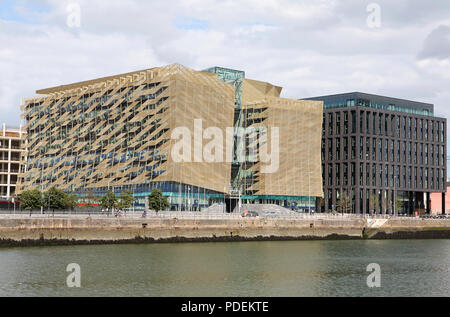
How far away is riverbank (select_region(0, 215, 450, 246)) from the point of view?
86.8 metres

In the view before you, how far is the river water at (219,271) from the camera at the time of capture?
55.9 meters

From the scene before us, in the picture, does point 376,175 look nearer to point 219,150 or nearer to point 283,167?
point 283,167

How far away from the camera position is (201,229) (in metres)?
103

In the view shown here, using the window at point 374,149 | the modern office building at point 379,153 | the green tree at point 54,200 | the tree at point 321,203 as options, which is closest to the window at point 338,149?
the modern office building at point 379,153

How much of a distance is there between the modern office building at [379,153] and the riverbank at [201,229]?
144 ft

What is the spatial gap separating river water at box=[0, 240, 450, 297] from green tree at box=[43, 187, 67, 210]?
2195 centimetres

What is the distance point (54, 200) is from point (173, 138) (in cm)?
4177

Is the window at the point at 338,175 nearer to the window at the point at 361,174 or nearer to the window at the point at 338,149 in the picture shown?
the window at the point at 338,149

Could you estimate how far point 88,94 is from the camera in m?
169

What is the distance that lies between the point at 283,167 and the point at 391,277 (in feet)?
320

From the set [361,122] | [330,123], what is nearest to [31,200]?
[330,123]

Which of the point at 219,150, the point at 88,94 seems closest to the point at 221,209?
the point at 219,150

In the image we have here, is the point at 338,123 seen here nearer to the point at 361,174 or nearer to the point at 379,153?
the point at 379,153

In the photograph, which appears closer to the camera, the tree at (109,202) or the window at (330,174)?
the tree at (109,202)
